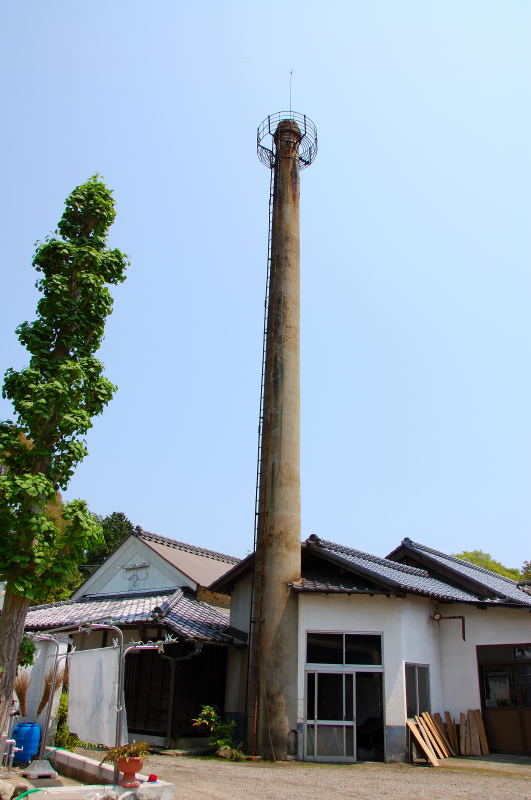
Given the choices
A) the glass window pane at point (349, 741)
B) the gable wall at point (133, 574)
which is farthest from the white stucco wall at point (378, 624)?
the gable wall at point (133, 574)

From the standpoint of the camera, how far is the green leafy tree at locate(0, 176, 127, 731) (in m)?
9.53

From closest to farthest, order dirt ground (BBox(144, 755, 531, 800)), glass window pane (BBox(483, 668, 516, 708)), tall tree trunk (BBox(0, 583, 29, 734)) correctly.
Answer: tall tree trunk (BBox(0, 583, 29, 734))
dirt ground (BBox(144, 755, 531, 800))
glass window pane (BBox(483, 668, 516, 708))

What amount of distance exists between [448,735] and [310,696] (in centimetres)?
393

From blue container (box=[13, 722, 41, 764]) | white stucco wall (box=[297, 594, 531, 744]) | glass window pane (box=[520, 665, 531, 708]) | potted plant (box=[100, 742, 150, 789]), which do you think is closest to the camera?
potted plant (box=[100, 742, 150, 789])

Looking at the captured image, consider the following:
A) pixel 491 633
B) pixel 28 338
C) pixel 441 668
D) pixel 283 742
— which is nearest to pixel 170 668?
pixel 283 742

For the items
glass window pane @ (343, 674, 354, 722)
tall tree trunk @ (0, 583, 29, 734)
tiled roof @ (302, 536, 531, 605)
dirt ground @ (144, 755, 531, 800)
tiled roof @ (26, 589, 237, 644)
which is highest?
tiled roof @ (302, 536, 531, 605)

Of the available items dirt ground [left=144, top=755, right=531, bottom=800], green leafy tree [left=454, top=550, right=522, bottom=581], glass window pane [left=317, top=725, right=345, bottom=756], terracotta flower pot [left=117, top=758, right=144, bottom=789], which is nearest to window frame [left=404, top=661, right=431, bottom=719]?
dirt ground [left=144, top=755, right=531, bottom=800]

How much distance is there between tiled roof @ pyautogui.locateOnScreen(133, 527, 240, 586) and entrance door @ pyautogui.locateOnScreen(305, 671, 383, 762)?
22.5 feet

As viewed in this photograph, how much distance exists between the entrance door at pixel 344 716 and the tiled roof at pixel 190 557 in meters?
6.85

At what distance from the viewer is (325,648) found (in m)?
14.6

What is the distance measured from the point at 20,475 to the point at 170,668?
8404 mm

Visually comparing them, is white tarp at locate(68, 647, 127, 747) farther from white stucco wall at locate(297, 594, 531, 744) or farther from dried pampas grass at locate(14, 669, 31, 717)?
white stucco wall at locate(297, 594, 531, 744)

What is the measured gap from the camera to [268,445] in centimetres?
1673

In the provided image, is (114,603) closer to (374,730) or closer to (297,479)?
(297,479)
